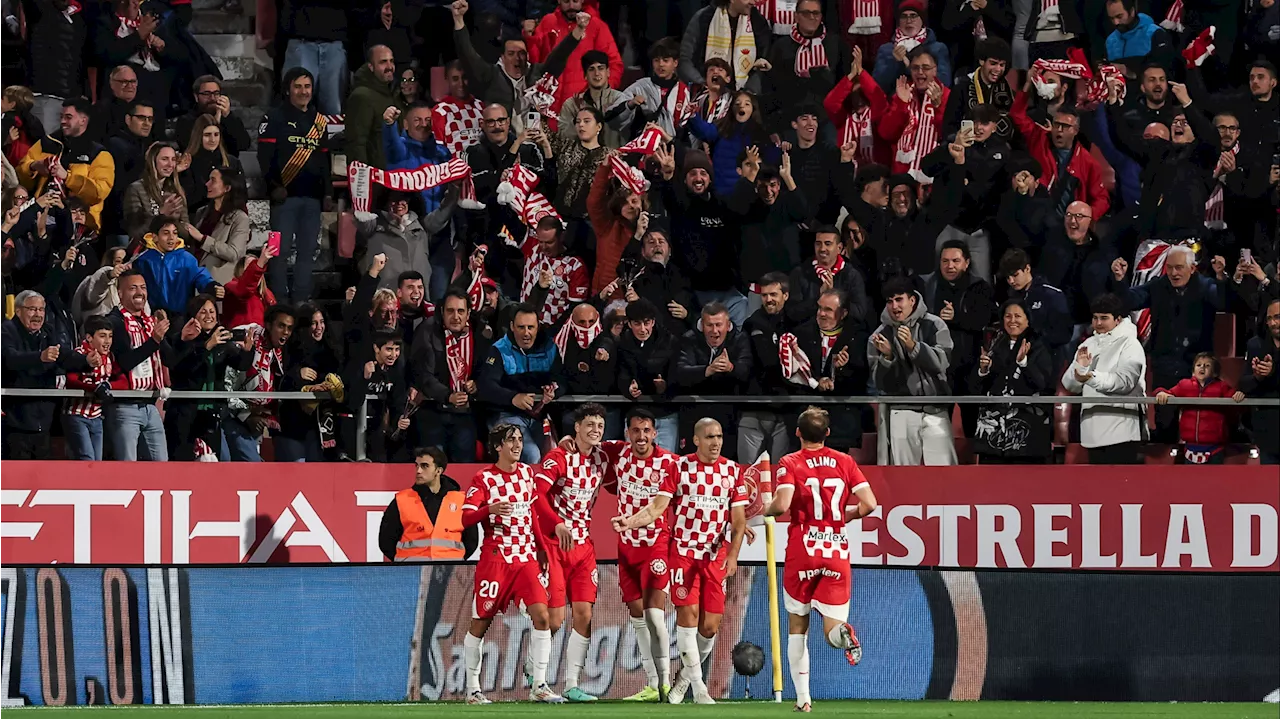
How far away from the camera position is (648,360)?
48.3 feet

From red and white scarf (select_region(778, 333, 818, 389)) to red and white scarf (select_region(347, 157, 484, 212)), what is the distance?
10.6 ft

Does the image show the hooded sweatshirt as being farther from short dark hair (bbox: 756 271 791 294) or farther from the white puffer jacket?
the white puffer jacket

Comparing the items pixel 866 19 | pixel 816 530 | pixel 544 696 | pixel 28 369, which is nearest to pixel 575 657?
pixel 544 696

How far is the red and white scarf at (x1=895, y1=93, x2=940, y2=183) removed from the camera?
16578 mm

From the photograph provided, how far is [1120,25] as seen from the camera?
56.3 feet

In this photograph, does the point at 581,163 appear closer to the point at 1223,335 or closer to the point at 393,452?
the point at 393,452

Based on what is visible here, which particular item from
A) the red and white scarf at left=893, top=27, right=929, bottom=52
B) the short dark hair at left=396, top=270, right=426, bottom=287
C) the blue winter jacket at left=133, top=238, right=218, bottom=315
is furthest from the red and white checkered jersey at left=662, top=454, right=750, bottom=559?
the red and white scarf at left=893, top=27, right=929, bottom=52

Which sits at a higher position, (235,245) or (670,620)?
(235,245)

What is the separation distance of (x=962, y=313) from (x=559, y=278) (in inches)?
139

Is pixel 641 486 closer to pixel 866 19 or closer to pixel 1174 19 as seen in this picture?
pixel 866 19

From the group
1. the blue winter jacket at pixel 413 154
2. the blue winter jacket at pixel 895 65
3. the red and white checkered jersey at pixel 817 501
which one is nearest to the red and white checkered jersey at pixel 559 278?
the blue winter jacket at pixel 413 154

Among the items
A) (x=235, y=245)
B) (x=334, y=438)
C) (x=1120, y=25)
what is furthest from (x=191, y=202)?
(x=1120, y=25)

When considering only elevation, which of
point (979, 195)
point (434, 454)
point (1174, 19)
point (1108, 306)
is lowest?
point (434, 454)

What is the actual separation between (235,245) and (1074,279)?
24.0ft
